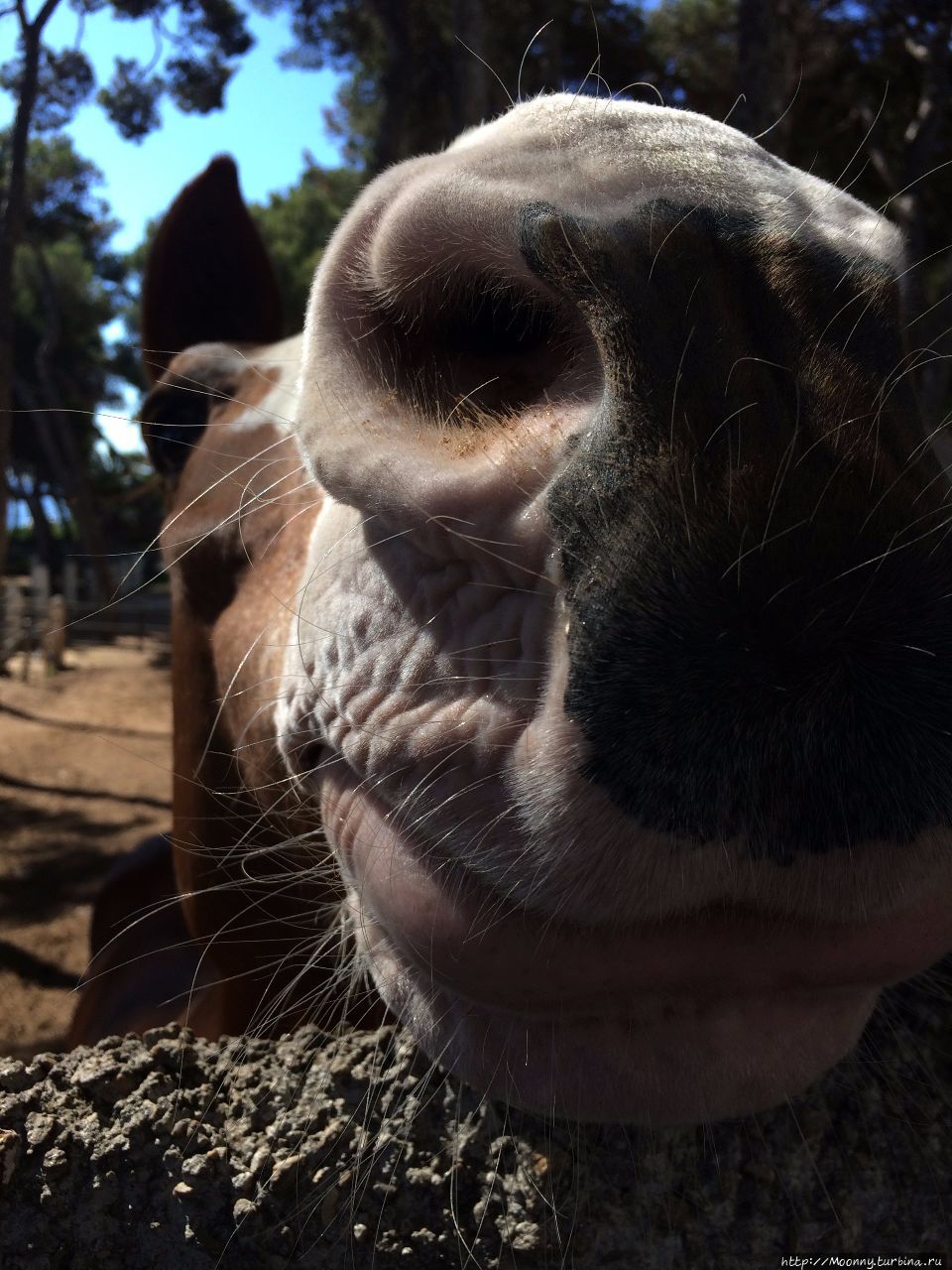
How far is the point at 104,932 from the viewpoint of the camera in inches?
159

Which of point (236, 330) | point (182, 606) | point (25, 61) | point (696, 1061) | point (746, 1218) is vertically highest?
point (25, 61)

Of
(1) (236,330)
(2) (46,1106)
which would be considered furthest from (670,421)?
(1) (236,330)

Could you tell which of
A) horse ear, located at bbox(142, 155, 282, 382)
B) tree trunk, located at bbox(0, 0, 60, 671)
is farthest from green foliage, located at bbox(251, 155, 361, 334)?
horse ear, located at bbox(142, 155, 282, 382)

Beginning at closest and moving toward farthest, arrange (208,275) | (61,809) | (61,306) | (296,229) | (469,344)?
1. (469,344)
2. (208,275)
3. (61,809)
4. (296,229)
5. (61,306)

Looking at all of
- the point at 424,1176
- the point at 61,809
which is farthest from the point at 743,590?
the point at 61,809

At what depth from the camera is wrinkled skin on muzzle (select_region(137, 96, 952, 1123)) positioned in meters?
0.77

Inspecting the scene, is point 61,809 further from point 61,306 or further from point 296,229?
Answer: point 61,306

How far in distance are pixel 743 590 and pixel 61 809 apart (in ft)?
28.9

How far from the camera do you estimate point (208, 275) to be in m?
2.97

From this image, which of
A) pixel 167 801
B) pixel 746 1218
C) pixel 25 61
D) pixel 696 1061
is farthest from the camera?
pixel 25 61

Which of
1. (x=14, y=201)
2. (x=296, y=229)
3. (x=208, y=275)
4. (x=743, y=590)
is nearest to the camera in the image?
(x=743, y=590)

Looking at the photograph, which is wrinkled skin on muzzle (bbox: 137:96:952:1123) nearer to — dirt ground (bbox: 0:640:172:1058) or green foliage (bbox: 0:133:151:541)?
dirt ground (bbox: 0:640:172:1058)

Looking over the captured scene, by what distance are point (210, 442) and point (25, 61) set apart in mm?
9783

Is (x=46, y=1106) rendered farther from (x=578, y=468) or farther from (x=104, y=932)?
(x=104, y=932)
